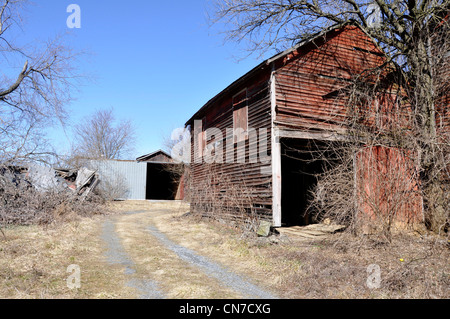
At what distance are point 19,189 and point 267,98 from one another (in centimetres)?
951

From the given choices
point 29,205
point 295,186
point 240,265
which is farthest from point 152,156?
point 240,265

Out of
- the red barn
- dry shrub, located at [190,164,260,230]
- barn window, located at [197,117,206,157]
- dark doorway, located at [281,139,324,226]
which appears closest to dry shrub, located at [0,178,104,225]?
dry shrub, located at [190,164,260,230]

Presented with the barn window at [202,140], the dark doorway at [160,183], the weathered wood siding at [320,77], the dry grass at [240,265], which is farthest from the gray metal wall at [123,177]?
the weathered wood siding at [320,77]

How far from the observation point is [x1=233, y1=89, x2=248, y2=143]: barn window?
11.9 m

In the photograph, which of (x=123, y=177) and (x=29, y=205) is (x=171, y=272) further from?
(x=123, y=177)

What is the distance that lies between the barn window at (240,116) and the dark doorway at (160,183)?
1932 cm

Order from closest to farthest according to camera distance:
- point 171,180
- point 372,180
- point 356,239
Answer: point 356,239
point 372,180
point 171,180

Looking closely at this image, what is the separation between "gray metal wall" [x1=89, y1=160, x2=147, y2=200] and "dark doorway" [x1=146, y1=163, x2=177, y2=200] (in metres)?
4.22

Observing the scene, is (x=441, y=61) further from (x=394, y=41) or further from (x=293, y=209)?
(x=293, y=209)

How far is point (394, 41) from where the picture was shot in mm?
9695

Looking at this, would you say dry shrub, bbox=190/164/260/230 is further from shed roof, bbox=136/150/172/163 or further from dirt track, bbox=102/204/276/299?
shed roof, bbox=136/150/172/163

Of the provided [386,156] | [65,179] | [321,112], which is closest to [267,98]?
[321,112]

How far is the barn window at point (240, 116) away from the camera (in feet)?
38.9
